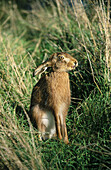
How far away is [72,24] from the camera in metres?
4.54

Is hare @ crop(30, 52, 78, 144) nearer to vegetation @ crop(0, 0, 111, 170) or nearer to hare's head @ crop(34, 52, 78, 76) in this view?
hare's head @ crop(34, 52, 78, 76)

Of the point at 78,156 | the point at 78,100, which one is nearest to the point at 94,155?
the point at 78,156

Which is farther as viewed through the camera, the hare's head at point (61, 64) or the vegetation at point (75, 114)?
the hare's head at point (61, 64)

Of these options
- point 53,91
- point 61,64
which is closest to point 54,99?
point 53,91

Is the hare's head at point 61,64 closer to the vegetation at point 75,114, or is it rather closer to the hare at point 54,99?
the hare at point 54,99

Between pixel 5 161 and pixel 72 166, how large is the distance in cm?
64

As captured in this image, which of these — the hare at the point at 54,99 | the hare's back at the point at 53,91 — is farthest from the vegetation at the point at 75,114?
the hare's back at the point at 53,91

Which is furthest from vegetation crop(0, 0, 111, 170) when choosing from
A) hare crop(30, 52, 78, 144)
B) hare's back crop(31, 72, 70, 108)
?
hare's back crop(31, 72, 70, 108)

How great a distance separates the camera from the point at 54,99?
2650mm

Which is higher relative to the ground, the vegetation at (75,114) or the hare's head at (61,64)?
the hare's head at (61,64)

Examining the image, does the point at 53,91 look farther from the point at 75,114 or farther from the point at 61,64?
the point at 75,114

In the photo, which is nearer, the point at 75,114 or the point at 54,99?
the point at 54,99

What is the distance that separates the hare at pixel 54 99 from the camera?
2660 millimetres

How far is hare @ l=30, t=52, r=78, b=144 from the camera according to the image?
8.73 ft
